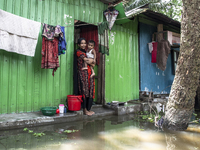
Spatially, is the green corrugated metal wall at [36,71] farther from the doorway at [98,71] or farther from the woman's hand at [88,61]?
the doorway at [98,71]

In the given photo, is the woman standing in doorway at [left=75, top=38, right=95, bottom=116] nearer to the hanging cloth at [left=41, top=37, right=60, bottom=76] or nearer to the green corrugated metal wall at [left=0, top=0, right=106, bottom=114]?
the green corrugated metal wall at [left=0, top=0, right=106, bottom=114]

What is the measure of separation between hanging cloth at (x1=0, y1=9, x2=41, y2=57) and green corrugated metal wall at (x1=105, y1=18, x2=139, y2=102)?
2.93m

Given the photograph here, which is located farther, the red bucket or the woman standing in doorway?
the woman standing in doorway

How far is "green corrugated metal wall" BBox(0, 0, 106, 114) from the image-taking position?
435cm

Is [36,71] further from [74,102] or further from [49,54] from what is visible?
[74,102]

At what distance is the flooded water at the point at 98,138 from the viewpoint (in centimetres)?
285

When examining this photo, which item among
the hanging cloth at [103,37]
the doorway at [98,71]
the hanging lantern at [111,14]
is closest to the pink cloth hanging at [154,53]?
the hanging lantern at [111,14]

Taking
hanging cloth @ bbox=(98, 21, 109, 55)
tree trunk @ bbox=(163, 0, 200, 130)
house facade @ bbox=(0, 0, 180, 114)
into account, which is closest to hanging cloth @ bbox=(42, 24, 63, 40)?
house facade @ bbox=(0, 0, 180, 114)

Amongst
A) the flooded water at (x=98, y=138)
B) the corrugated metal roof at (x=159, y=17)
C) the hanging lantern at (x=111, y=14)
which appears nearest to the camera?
the flooded water at (x=98, y=138)

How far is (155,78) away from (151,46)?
166 centimetres

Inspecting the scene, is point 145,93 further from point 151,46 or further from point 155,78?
point 151,46

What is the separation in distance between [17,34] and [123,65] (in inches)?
167

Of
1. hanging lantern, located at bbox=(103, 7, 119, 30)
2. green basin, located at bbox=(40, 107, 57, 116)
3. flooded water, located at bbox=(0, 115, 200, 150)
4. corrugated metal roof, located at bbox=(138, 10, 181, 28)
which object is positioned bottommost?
flooded water, located at bbox=(0, 115, 200, 150)

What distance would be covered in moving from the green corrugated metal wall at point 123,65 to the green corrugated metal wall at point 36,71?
1.56 metres
